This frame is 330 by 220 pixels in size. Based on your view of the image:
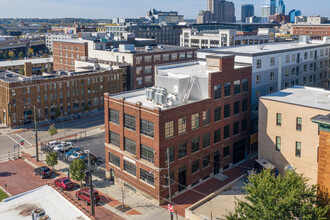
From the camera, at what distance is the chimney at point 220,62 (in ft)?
172

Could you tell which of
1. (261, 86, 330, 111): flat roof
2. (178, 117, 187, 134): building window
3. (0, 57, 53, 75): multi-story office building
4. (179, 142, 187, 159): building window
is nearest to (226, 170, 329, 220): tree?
(179, 142, 187, 159): building window

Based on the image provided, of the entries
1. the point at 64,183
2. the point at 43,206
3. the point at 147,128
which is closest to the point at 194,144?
the point at 147,128

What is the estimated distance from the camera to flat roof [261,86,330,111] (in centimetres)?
4909

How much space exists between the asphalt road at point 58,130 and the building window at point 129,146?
28.2 metres

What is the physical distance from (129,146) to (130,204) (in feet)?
26.4

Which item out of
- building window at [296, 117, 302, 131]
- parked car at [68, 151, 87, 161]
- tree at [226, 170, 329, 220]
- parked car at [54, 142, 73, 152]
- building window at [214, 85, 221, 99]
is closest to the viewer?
tree at [226, 170, 329, 220]

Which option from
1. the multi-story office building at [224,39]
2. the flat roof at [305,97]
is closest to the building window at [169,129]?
the flat roof at [305,97]

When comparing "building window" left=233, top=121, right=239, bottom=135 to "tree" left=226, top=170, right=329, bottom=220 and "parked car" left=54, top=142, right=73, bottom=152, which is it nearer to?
"tree" left=226, top=170, right=329, bottom=220

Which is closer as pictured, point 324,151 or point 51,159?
point 324,151

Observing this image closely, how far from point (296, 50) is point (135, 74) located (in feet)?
164

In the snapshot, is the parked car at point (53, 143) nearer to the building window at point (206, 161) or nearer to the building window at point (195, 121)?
the building window at point (206, 161)

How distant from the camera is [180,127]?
4681cm

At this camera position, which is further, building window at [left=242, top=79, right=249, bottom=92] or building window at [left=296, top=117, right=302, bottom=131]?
building window at [left=242, top=79, right=249, bottom=92]

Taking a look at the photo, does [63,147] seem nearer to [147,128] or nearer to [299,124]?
[147,128]
